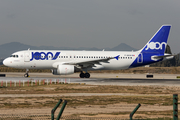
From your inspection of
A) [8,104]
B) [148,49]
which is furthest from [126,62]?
[8,104]

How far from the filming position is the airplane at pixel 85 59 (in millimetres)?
46188

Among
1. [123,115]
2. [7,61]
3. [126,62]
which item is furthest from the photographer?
[126,62]

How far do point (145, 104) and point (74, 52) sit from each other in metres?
29.9

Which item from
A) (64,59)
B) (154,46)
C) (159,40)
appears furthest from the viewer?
(159,40)

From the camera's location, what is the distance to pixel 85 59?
48.7 metres

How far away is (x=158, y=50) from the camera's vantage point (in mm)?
52062

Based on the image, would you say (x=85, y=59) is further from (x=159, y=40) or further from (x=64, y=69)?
(x=159, y=40)

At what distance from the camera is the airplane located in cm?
4619

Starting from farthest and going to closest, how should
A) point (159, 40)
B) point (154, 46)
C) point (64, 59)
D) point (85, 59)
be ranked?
point (159, 40) → point (154, 46) → point (85, 59) → point (64, 59)

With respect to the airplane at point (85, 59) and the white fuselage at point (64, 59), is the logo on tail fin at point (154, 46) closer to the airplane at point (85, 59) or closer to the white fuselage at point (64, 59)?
the airplane at point (85, 59)

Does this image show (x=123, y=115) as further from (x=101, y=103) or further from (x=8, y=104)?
(x=8, y=104)

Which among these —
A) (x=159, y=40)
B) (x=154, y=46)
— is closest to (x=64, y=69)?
(x=154, y=46)

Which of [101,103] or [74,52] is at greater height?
[74,52]

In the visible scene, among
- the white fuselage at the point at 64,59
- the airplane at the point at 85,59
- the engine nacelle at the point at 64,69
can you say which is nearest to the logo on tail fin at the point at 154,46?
the airplane at the point at 85,59
